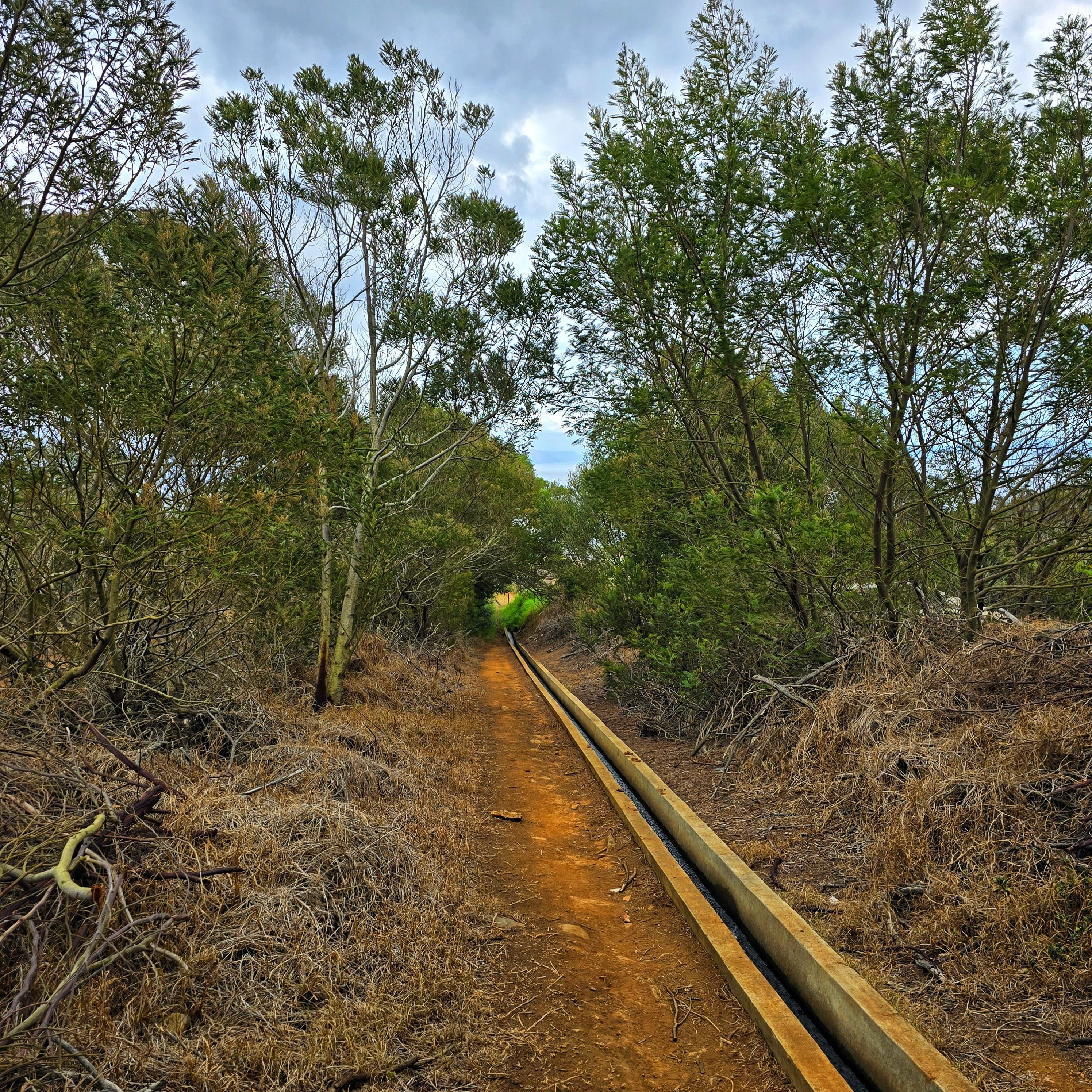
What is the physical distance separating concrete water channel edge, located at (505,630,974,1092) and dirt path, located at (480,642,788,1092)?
138mm

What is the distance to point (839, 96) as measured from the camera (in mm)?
7293

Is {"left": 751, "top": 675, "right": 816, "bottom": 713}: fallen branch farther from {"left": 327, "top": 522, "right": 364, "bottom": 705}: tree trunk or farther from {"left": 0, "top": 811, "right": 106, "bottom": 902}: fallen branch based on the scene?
{"left": 0, "top": 811, "right": 106, "bottom": 902}: fallen branch

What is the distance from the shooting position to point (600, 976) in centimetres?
405

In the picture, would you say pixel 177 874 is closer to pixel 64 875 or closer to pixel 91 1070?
pixel 64 875

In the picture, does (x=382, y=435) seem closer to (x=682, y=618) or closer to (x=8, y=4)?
(x=682, y=618)

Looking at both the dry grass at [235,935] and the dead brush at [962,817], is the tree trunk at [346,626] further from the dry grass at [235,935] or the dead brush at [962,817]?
the dead brush at [962,817]

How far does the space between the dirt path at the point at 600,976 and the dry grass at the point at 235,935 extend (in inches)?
10.4

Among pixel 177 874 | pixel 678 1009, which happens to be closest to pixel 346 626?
pixel 177 874

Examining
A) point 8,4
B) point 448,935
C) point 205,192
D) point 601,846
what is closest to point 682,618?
point 601,846

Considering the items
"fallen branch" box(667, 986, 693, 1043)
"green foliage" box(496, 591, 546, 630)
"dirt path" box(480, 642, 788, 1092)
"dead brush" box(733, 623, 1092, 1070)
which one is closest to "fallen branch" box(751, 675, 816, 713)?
"dead brush" box(733, 623, 1092, 1070)

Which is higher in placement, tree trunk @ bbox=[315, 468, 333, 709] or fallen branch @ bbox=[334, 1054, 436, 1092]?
tree trunk @ bbox=[315, 468, 333, 709]

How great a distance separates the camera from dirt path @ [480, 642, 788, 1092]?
320 cm

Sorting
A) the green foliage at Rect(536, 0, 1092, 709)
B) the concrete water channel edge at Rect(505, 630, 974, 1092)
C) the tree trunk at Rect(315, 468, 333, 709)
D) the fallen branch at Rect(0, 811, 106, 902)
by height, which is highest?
the green foliage at Rect(536, 0, 1092, 709)

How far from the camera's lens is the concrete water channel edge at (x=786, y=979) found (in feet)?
9.56
